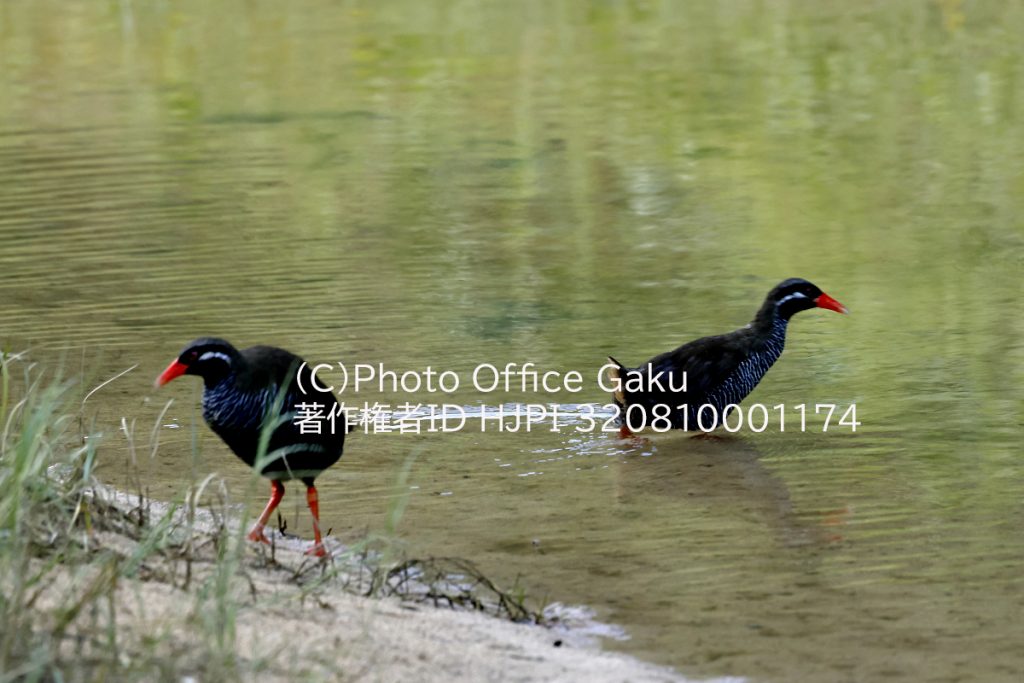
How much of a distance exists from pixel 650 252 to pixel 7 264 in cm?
516

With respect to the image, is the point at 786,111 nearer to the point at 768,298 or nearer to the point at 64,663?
the point at 768,298

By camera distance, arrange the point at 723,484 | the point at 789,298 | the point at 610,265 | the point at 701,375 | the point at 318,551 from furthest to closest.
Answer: the point at 610,265, the point at 789,298, the point at 701,375, the point at 723,484, the point at 318,551

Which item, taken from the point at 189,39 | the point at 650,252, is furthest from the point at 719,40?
the point at 650,252

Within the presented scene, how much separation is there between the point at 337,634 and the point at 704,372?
175 inches

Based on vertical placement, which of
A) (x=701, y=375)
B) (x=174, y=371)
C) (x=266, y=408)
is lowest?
(x=701, y=375)

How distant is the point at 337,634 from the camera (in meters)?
5.33

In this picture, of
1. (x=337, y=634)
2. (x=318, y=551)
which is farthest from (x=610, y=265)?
(x=337, y=634)

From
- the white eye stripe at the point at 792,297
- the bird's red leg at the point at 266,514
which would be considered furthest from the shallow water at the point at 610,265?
the white eye stripe at the point at 792,297

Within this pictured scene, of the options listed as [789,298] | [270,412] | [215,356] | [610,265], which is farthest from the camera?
[610,265]

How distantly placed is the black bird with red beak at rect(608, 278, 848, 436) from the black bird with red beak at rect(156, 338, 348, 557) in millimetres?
2181

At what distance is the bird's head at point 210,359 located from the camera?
23.0ft

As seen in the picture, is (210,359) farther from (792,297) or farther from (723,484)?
(792,297)

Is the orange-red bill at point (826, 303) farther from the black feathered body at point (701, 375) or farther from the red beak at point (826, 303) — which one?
the black feathered body at point (701, 375)

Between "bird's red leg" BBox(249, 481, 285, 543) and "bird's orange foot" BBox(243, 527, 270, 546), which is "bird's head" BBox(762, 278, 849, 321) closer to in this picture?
"bird's red leg" BBox(249, 481, 285, 543)
